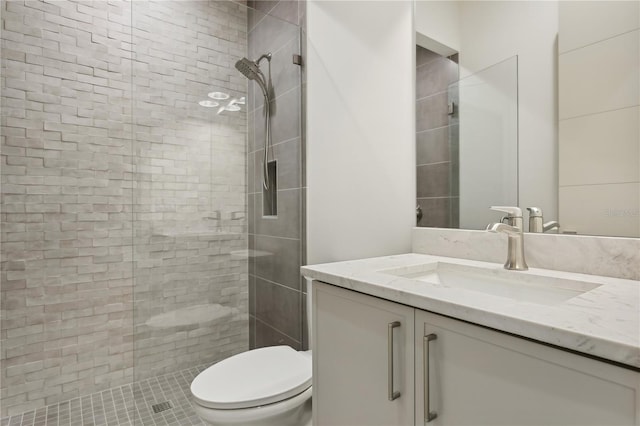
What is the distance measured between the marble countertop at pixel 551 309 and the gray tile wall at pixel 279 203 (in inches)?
24.4

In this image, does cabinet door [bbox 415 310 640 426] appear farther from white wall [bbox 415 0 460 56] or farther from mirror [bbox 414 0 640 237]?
white wall [bbox 415 0 460 56]

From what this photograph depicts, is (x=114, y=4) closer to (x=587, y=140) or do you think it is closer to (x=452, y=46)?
(x=452, y=46)

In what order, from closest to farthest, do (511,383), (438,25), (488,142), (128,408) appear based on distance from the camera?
(511,383)
(488,142)
(438,25)
(128,408)

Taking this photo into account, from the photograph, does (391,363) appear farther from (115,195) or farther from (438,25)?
(115,195)

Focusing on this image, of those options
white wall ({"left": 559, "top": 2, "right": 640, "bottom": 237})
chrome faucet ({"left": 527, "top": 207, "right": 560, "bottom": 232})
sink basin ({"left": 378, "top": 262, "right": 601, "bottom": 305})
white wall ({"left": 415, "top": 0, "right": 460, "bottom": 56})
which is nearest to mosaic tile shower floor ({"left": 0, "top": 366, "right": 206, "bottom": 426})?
sink basin ({"left": 378, "top": 262, "right": 601, "bottom": 305})

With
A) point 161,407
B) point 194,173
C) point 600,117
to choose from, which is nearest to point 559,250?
point 600,117

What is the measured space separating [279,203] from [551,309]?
128 centimetres

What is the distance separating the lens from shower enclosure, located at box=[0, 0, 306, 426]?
149 cm

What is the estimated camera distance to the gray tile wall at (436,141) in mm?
1598

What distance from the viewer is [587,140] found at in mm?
1139

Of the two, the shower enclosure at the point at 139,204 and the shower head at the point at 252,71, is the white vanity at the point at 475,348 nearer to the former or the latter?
the shower enclosure at the point at 139,204

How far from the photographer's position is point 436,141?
1675mm

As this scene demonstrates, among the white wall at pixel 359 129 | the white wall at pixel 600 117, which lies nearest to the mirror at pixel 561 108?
the white wall at pixel 600 117

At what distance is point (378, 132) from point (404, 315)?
42.6 inches
